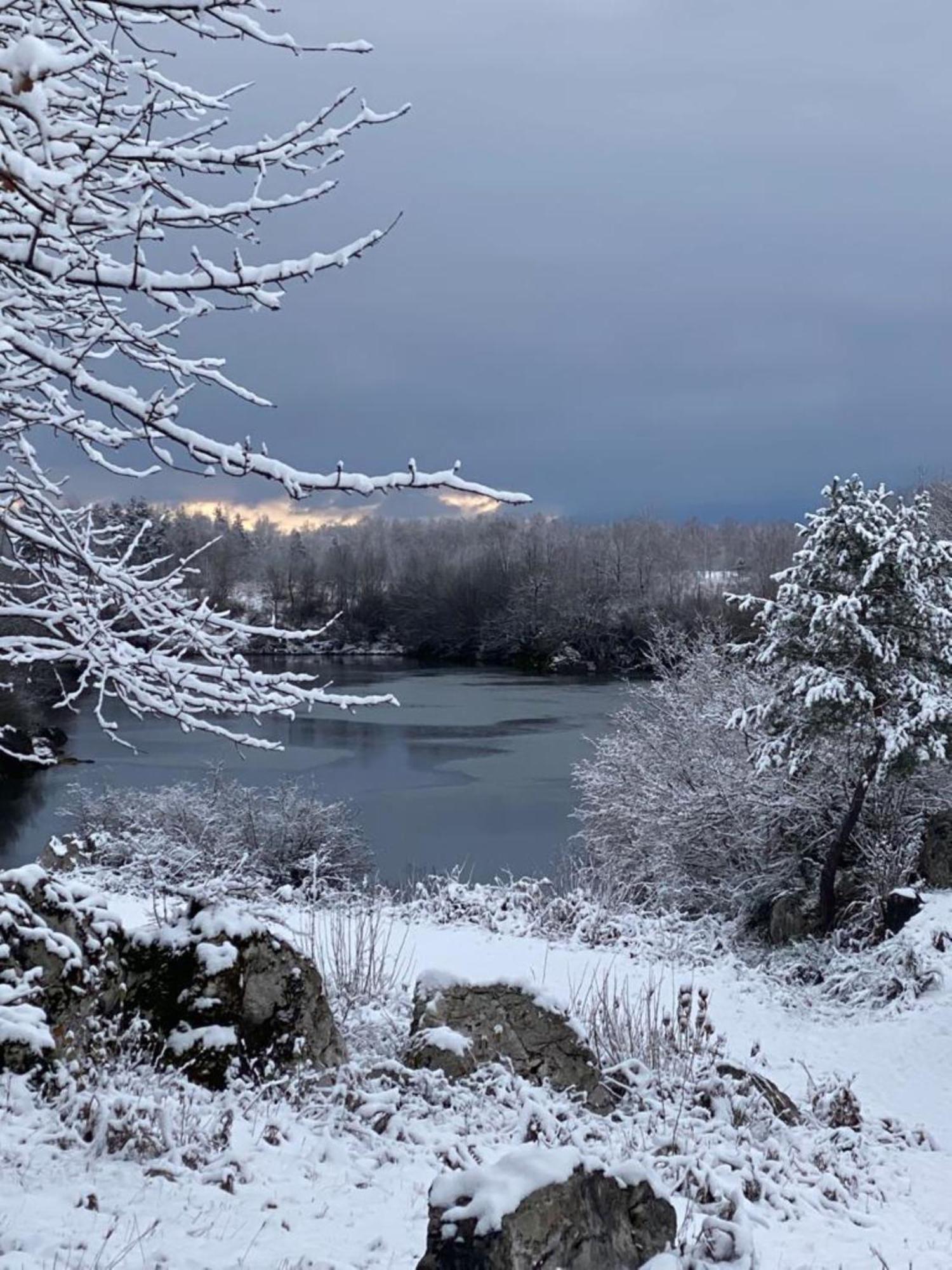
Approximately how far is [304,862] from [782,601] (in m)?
8.45

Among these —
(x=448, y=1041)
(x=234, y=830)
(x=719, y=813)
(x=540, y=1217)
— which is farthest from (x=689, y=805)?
(x=540, y=1217)

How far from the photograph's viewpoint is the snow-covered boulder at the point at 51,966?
4688 millimetres

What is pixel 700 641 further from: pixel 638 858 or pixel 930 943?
pixel 930 943

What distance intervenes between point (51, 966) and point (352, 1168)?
1.73 metres

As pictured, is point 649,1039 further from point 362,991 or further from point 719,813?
point 719,813

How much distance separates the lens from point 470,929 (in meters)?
12.7

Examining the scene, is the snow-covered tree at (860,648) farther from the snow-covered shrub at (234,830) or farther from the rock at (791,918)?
the snow-covered shrub at (234,830)

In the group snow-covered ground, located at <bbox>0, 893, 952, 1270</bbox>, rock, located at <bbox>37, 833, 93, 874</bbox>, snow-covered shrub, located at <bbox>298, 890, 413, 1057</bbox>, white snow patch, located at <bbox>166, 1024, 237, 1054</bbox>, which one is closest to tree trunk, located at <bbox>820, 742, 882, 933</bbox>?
snow-covered ground, located at <bbox>0, 893, 952, 1270</bbox>

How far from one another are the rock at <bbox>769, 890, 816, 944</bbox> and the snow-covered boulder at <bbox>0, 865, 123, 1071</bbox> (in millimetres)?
10319

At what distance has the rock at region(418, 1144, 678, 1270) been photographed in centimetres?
296

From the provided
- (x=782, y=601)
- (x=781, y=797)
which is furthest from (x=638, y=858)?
(x=782, y=601)

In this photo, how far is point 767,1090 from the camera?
252 inches

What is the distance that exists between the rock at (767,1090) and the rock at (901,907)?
6166mm

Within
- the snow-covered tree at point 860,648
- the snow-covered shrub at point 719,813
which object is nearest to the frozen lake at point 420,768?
the snow-covered shrub at point 719,813
